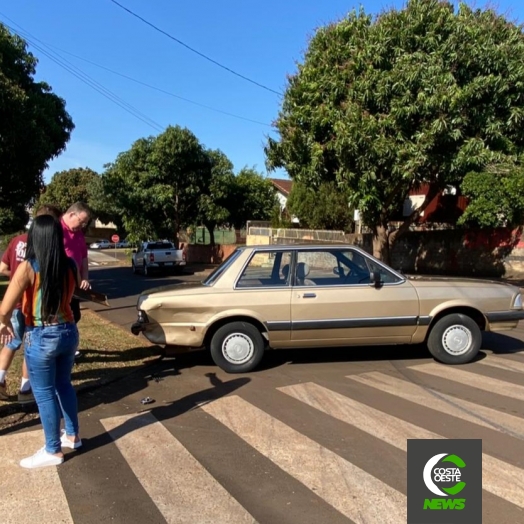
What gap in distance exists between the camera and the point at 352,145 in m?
14.5

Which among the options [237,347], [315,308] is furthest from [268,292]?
[237,347]

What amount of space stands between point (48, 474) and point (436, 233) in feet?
70.5

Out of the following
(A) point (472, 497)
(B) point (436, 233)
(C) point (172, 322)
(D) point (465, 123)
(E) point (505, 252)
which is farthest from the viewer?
(B) point (436, 233)

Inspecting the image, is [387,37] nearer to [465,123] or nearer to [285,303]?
[465,123]

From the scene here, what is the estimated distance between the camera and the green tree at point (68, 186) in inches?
2750

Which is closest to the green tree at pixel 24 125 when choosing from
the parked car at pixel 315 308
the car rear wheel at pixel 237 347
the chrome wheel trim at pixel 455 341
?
the parked car at pixel 315 308

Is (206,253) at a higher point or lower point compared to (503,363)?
higher

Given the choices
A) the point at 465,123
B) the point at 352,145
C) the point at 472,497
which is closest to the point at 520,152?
the point at 465,123

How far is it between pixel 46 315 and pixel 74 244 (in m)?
2.38

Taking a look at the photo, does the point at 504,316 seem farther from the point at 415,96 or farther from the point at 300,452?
the point at 415,96

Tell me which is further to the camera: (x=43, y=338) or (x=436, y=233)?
(x=436, y=233)

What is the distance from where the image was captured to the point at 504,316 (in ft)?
22.5

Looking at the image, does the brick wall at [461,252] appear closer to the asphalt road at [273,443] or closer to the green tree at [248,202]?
the green tree at [248,202]

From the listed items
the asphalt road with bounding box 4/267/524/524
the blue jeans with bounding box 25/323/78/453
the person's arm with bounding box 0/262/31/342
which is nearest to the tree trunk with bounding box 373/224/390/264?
the asphalt road with bounding box 4/267/524/524
